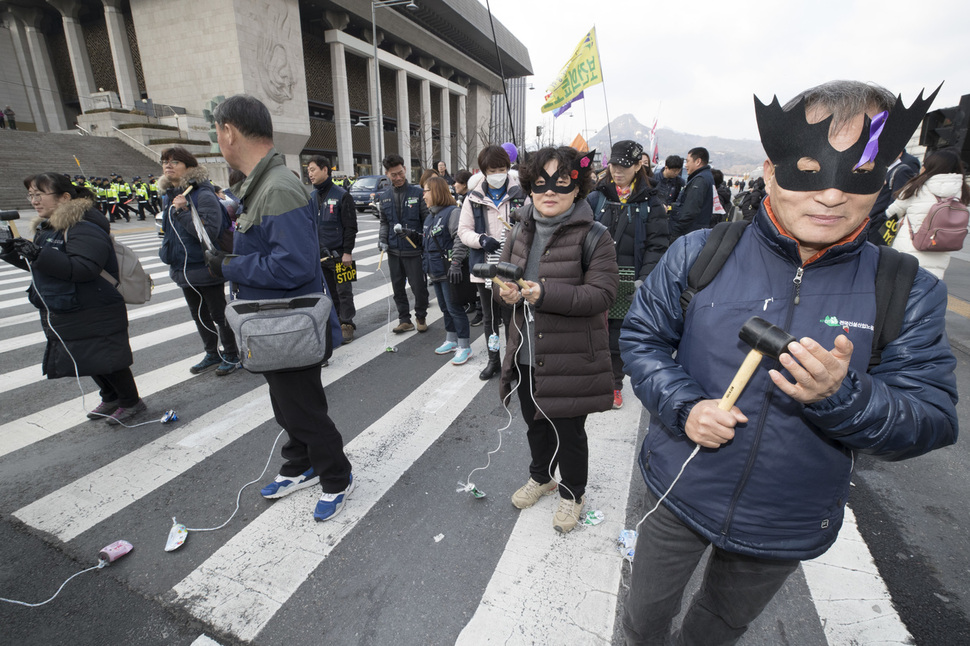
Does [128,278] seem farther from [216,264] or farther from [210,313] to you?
[216,264]

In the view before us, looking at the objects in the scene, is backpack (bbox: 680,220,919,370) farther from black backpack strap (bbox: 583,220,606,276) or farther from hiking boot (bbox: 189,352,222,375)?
hiking boot (bbox: 189,352,222,375)

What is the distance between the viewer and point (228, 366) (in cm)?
500

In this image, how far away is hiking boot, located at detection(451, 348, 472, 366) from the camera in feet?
17.2

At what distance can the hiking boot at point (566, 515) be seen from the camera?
105 inches

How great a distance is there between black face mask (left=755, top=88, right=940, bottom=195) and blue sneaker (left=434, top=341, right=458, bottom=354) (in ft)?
15.0

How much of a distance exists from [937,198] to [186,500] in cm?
672

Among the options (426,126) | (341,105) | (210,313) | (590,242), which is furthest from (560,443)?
(426,126)

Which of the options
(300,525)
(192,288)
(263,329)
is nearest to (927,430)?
(263,329)

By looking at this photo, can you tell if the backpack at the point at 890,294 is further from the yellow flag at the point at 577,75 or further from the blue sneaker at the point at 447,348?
the yellow flag at the point at 577,75

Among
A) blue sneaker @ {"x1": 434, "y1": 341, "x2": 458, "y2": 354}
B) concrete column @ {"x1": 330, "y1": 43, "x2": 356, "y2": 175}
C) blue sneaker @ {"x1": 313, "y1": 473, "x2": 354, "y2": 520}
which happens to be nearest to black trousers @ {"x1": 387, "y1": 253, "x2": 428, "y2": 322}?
blue sneaker @ {"x1": 434, "y1": 341, "x2": 458, "y2": 354}

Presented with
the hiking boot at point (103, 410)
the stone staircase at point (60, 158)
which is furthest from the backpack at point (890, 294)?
the stone staircase at point (60, 158)

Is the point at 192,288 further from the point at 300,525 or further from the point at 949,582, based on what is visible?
the point at 949,582

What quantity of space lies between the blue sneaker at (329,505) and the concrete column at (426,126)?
46624 millimetres

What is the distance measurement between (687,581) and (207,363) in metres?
5.26
